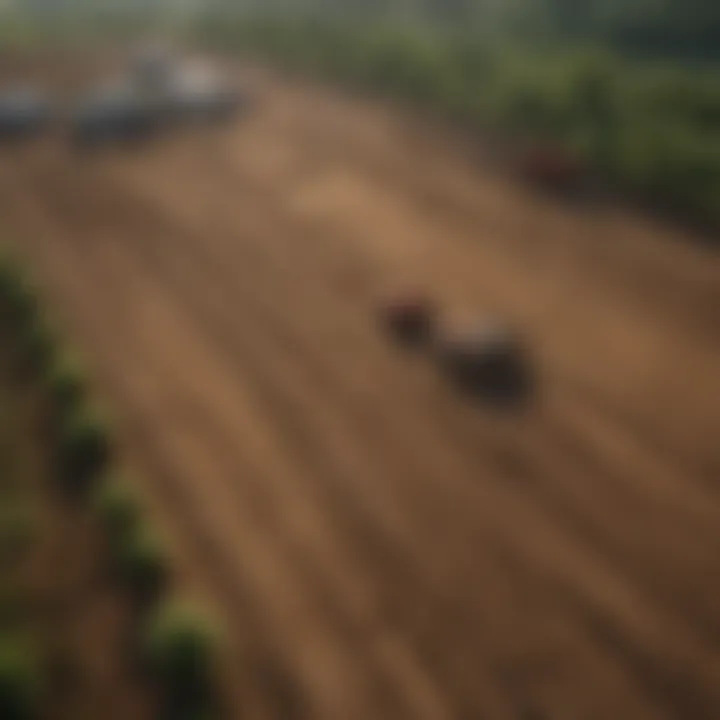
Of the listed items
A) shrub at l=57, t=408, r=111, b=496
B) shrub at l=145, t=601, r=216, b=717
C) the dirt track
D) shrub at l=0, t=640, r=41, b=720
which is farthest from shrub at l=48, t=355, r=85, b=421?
shrub at l=145, t=601, r=216, b=717

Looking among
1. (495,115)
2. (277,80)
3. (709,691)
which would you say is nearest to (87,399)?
(709,691)

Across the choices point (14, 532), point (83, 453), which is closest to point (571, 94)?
point (83, 453)

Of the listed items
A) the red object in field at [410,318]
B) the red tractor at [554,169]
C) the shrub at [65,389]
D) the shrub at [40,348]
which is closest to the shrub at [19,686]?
the shrub at [65,389]

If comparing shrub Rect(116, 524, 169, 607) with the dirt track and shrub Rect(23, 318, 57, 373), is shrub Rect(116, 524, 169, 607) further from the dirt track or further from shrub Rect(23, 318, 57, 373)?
shrub Rect(23, 318, 57, 373)

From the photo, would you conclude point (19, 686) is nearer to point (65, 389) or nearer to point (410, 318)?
point (65, 389)

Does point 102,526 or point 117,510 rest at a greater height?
point 117,510

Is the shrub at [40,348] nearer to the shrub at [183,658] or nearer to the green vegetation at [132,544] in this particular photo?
the green vegetation at [132,544]
